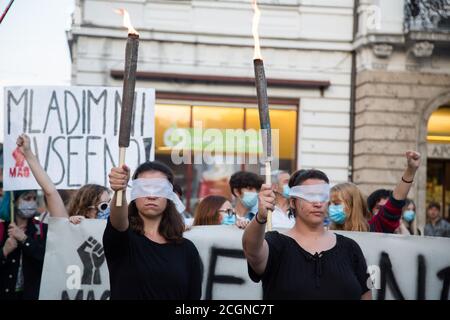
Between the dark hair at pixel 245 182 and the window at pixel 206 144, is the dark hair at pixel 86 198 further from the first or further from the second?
the window at pixel 206 144

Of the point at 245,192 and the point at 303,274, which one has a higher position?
the point at 245,192

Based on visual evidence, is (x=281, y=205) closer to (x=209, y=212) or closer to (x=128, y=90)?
(x=209, y=212)

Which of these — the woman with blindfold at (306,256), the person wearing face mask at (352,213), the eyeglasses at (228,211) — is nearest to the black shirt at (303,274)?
the woman with blindfold at (306,256)

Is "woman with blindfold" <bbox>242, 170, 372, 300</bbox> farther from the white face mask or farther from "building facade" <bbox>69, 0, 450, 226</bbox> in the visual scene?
"building facade" <bbox>69, 0, 450, 226</bbox>

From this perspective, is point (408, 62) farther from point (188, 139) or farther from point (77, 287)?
point (77, 287)

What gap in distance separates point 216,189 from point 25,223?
9.12 m

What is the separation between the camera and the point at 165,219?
411cm

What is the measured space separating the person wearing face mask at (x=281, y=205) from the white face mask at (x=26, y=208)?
190 cm

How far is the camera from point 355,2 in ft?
50.8

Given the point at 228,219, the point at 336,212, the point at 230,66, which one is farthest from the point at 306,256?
the point at 230,66

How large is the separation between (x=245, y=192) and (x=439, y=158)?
10.1 metres

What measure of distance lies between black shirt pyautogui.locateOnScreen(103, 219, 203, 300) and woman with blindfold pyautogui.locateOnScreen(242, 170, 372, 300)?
1.60ft
